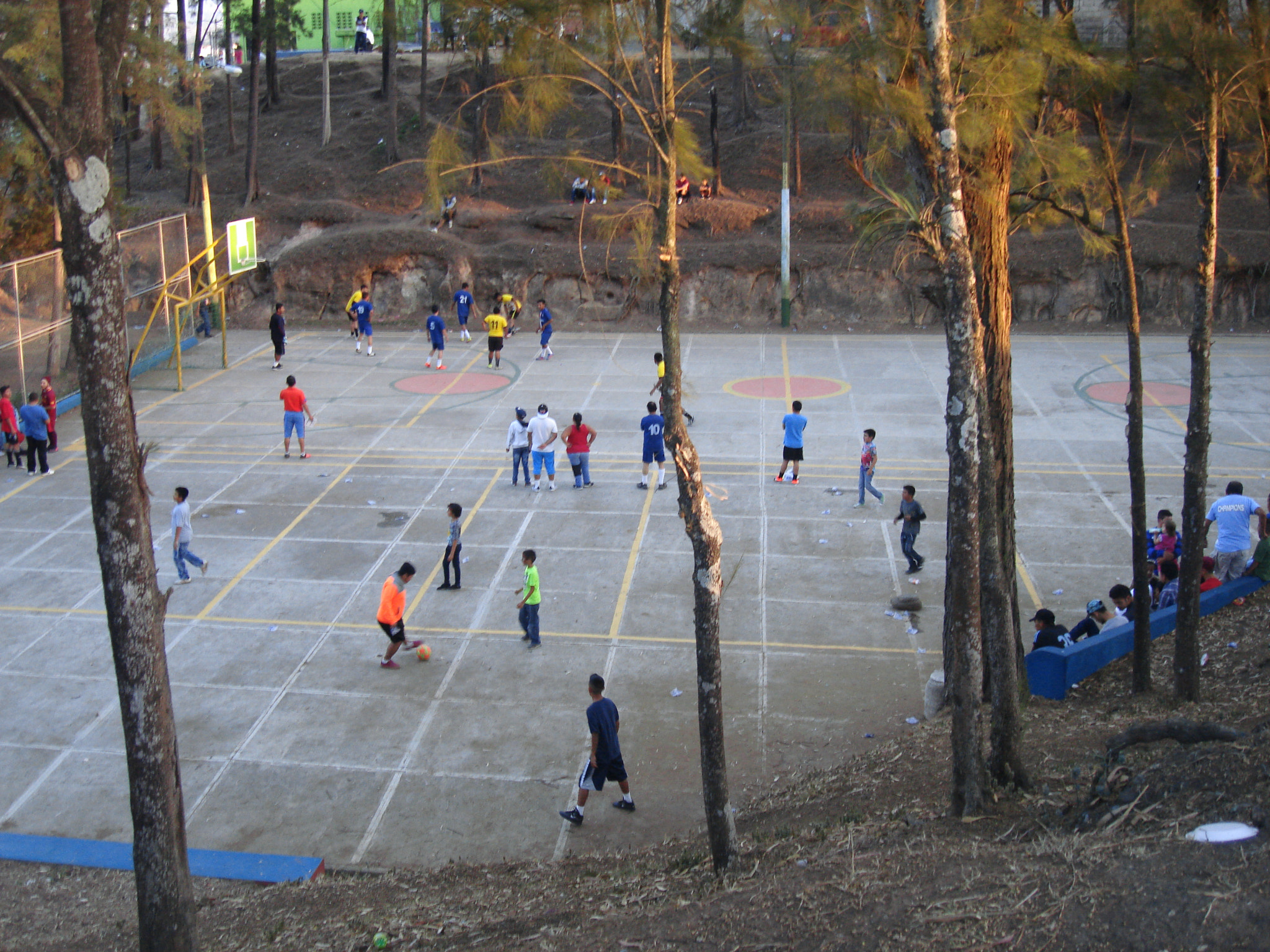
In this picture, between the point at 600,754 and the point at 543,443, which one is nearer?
the point at 600,754

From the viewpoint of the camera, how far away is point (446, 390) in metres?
26.1

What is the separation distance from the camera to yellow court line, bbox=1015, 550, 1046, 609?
46.8ft

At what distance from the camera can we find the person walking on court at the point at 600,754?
9852 mm

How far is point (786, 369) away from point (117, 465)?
23021 millimetres

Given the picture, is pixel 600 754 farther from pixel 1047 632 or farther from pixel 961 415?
pixel 1047 632

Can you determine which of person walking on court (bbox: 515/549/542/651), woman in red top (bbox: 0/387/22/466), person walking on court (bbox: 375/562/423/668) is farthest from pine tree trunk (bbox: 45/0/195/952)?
woman in red top (bbox: 0/387/22/466)

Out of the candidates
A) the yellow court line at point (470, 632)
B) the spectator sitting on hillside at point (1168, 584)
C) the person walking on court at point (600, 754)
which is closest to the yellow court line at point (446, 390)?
the yellow court line at point (470, 632)

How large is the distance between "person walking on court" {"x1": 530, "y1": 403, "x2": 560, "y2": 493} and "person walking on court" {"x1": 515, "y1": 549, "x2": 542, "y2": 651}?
5.68 metres

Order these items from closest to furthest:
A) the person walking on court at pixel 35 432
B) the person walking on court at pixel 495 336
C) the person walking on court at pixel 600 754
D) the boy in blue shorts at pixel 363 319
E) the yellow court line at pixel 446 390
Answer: the person walking on court at pixel 600 754
the person walking on court at pixel 35 432
the yellow court line at pixel 446 390
the person walking on court at pixel 495 336
the boy in blue shorts at pixel 363 319

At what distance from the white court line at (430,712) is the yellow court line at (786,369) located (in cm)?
983

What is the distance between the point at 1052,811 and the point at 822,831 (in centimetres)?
166

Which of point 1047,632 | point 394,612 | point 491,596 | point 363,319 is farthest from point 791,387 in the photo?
point 394,612

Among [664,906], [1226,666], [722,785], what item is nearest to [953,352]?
[722,785]

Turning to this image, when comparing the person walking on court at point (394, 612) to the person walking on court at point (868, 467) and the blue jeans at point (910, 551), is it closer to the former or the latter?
the blue jeans at point (910, 551)
